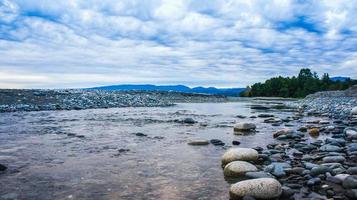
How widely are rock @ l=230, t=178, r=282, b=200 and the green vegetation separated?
264 ft

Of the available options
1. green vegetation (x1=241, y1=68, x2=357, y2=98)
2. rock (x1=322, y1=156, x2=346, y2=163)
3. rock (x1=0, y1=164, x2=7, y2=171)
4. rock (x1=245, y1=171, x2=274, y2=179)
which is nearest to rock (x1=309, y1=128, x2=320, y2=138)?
rock (x1=322, y1=156, x2=346, y2=163)

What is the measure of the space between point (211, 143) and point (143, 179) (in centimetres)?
494

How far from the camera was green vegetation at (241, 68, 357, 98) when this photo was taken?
8744 cm

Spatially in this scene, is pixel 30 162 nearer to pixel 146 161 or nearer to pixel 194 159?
pixel 146 161

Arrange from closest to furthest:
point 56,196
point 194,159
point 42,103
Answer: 1. point 56,196
2. point 194,159
3. point 42,103

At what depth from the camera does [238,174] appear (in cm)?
750

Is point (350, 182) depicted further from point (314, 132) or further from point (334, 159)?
point (314, 132)

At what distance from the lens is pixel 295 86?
308 ft

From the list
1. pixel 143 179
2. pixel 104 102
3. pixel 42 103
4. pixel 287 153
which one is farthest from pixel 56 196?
pixel 104 102

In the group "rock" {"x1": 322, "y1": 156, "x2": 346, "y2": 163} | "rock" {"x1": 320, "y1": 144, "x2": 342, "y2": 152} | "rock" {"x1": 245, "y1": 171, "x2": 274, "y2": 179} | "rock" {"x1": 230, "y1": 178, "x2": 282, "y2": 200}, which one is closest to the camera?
"rock" {"x1": 230, "y1": 178, "x2": 282, "y2": 200}

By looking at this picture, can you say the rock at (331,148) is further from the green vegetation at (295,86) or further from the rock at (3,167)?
the green vegetation at (295,86)

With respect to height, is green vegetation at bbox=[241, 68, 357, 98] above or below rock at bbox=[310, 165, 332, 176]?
above

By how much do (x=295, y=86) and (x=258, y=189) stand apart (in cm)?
9262

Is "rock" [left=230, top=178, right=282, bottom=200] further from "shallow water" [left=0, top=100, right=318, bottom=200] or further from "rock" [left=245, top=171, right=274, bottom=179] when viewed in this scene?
"rock" [left=245, top=171, right=274, bottom=179]
